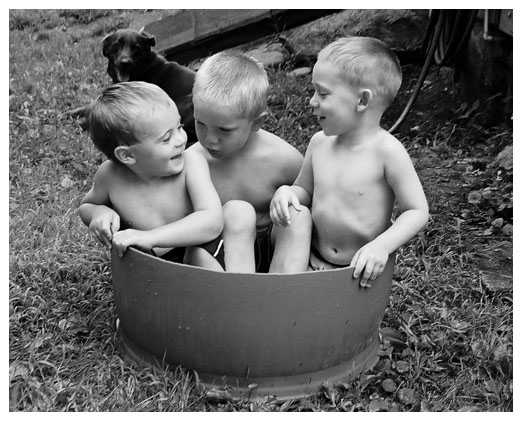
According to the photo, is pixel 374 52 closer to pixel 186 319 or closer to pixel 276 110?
pixel 186 319

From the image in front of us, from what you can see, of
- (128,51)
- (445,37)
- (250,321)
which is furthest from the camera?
(445,37)

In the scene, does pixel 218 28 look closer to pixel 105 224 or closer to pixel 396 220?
pixel 105 224

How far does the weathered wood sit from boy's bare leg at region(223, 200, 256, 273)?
2273 mm

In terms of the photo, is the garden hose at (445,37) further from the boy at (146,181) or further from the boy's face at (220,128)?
the boy at (146,181)

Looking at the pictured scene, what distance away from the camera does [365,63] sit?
218cm

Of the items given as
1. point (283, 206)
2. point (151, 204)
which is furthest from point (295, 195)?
point (151, 204)

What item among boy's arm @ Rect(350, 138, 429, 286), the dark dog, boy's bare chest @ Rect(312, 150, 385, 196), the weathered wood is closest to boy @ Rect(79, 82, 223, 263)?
boy's bare chest @ Rect(312, 150, 385, 196)

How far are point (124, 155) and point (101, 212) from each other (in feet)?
0.65

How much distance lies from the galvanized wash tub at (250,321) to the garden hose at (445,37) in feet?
7.20

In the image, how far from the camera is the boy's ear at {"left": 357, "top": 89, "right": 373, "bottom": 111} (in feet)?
7.22

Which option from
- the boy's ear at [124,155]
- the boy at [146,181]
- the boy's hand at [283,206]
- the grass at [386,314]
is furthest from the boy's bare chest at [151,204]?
the grass at [386,314]

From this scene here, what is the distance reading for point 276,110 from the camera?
15.5 ft
